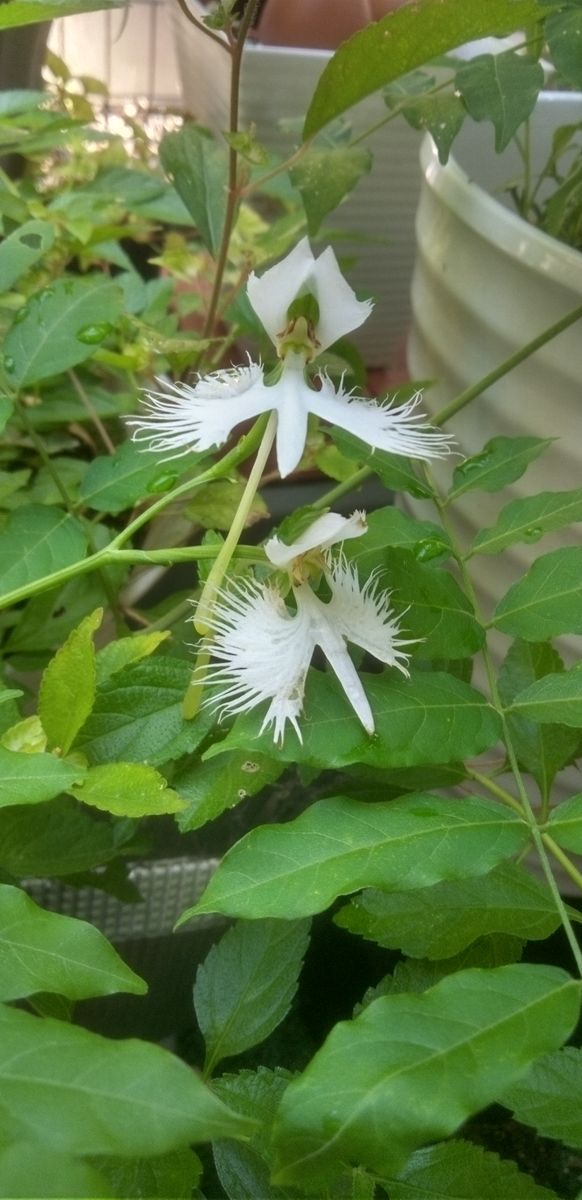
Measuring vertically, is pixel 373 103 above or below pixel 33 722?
above

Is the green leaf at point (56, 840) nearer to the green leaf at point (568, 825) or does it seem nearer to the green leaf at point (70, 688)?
the green leaf at point (70, 688)

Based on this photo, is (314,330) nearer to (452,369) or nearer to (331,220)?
(452,369)

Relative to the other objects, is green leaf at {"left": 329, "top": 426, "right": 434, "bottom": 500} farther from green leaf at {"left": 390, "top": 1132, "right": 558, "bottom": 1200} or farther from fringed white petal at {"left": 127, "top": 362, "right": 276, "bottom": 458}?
green leaf at {"left": 390, "top": 1132, "right": 558, "bottom": 1200}

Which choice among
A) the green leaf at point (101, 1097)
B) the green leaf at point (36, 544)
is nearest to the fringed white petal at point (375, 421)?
the green leaf at point (36, 544)

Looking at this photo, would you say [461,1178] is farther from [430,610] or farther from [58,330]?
[58,330]

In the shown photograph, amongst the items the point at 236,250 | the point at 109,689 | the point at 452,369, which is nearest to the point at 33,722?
the point at 109,689

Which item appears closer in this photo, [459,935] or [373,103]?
[459,935]

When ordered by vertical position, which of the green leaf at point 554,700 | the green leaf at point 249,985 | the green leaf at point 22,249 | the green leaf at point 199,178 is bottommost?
the green leaf at point 249,985
